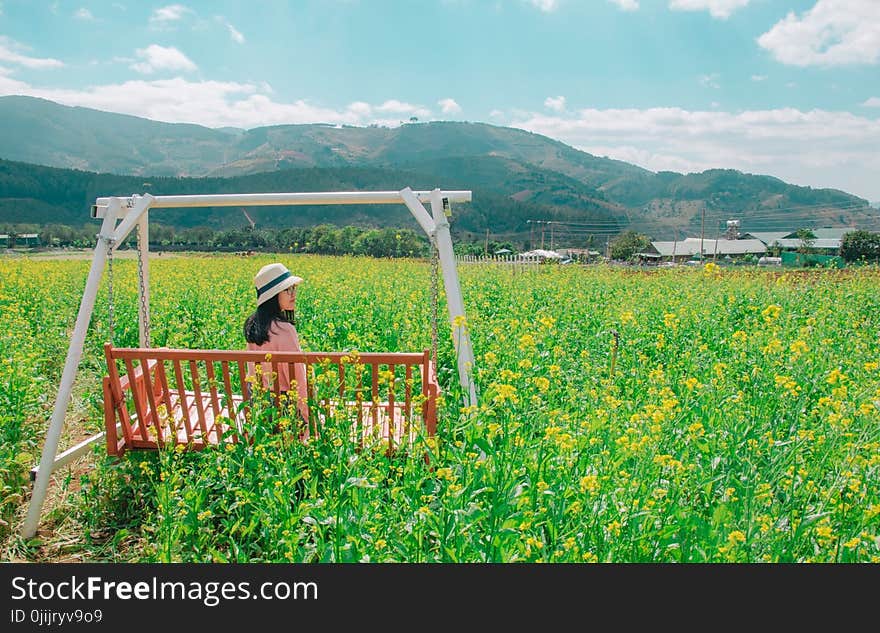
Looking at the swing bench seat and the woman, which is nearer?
the swing bench seat

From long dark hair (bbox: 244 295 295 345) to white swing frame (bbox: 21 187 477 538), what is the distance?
2.64 feet

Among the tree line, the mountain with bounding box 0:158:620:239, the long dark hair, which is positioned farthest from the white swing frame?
the mountain with bounding box 0:158:620:239

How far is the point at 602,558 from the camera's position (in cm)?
270

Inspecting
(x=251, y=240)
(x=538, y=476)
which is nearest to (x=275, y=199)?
(x=538, y=476)

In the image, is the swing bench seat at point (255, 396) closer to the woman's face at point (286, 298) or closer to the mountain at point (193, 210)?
the woman's face at point (286, 298)

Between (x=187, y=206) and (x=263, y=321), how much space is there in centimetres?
114

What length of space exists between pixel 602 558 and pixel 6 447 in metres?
4.83

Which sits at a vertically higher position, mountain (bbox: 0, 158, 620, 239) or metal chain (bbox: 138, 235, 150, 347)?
mountain (bbox: 0, 158, 620, 239)

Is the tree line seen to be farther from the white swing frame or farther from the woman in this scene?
the woman

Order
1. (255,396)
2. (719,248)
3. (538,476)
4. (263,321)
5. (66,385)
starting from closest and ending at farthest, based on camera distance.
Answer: (538,476), (255,396), (66,385), (263,321), (719,248)

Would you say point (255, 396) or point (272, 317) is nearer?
point (255, 396)

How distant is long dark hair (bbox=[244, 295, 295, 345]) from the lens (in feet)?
14.9

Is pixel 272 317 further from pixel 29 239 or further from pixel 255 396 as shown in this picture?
pixel 29 239

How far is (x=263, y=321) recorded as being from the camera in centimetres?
457
